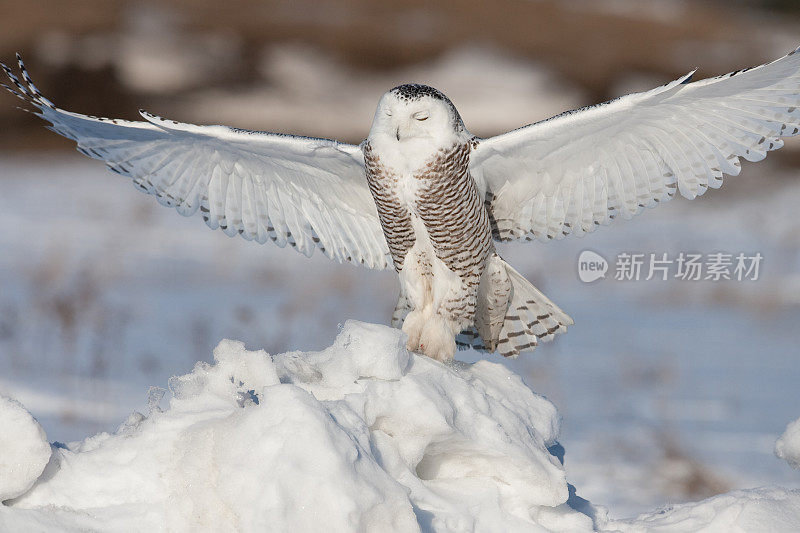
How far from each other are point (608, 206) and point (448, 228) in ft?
2.71

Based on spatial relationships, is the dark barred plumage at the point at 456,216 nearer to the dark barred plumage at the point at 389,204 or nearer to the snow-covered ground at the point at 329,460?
the dark barred plumage at the point at 389,204

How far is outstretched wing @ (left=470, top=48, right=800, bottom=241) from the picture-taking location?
342cm

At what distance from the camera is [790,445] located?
3037 millimetres

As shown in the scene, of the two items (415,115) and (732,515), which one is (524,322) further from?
(732,515)

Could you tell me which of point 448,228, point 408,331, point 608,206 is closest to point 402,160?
point 448,228

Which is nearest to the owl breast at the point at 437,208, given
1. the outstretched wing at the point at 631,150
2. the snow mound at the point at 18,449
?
the outstretched wing at the point at 631,150

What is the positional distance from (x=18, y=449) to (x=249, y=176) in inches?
82.7

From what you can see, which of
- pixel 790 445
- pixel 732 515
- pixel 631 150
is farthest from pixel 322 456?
pixel 631 150

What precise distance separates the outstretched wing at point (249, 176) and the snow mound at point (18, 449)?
68.4 inches

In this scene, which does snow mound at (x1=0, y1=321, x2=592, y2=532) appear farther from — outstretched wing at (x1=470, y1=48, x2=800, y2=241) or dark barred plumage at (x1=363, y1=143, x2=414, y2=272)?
outstretched wing at (x1=470, y1=48, x2=800, y2=241)

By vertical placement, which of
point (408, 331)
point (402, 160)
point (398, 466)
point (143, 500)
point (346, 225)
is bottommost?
point (143, 500)

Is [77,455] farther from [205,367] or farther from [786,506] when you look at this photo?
[786,506]

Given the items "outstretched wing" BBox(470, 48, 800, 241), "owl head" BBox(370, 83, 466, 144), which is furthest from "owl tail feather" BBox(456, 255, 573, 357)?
"owl head" BBox(370, 83, 466, 144)

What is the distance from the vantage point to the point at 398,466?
249 centimetres
